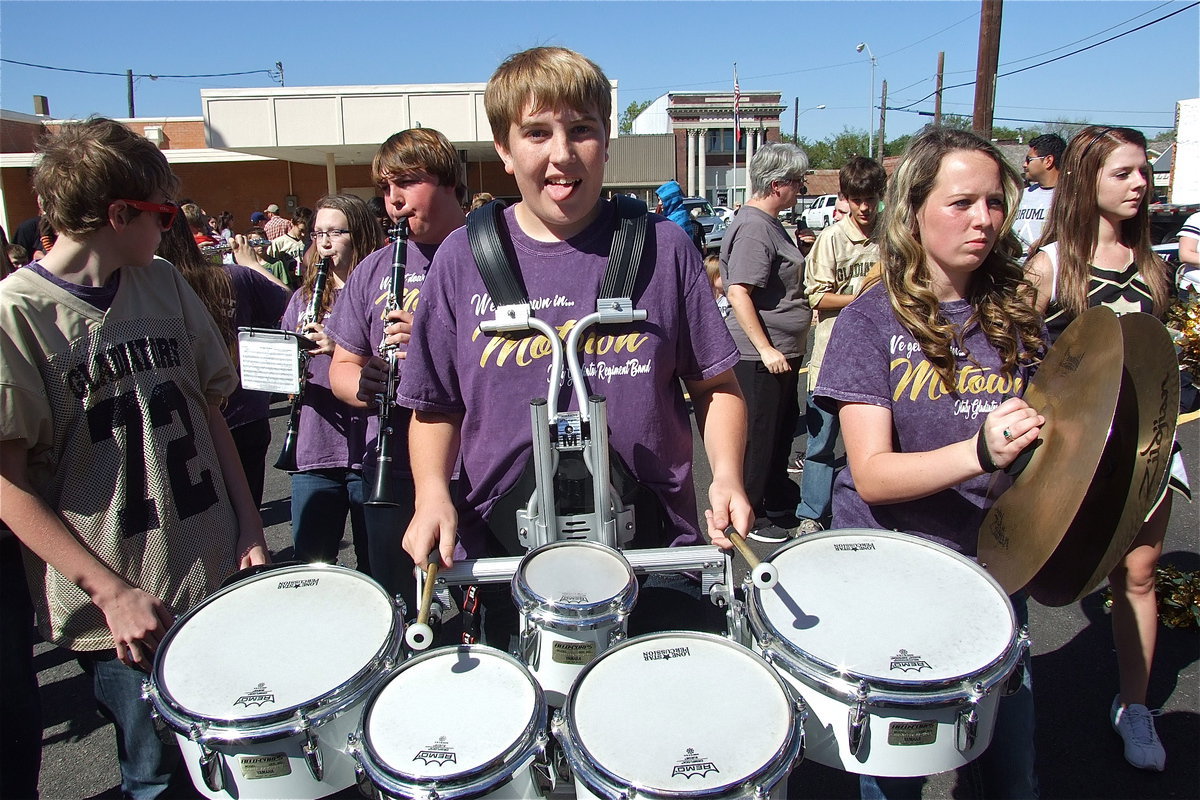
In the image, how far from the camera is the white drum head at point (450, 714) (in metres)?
1.24

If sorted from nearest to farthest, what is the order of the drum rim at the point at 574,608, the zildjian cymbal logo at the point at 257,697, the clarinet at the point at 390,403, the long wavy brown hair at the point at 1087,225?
the zildjian cymbal logo at the point at 257,697 < the drum rim at the point at 574,608 < the clarinet at the point at 390,403 < the long wavy brown hair at the point at 1087,225

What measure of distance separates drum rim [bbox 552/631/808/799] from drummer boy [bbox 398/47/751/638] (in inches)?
19.4

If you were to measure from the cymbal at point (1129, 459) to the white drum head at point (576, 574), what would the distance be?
94 cm

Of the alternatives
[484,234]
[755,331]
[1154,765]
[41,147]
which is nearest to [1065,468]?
[484,234]

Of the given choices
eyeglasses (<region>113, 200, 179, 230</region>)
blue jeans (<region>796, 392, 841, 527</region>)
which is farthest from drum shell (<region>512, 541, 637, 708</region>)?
blue jeans (<region>796, 392, 841, 527</region>)

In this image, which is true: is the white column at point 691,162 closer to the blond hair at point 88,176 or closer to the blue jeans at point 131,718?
the blond hair at point 88,176

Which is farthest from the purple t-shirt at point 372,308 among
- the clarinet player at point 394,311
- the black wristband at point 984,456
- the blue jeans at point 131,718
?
the black wristband at point 984,456

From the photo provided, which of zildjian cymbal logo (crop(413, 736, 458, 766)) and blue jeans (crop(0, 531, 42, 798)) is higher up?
zildjian cymbal logo (crop(413, 736, 458, 766))

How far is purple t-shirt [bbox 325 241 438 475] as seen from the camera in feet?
9.39

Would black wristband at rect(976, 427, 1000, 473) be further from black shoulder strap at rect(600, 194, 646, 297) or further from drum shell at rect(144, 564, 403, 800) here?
drum shell at rect(144, 564, 403, 800)

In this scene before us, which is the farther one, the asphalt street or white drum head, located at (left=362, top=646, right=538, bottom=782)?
the asphalt street

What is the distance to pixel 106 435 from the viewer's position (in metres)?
1.98

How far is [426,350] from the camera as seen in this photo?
6.45 ft

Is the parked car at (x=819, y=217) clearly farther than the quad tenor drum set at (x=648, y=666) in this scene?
Yes
